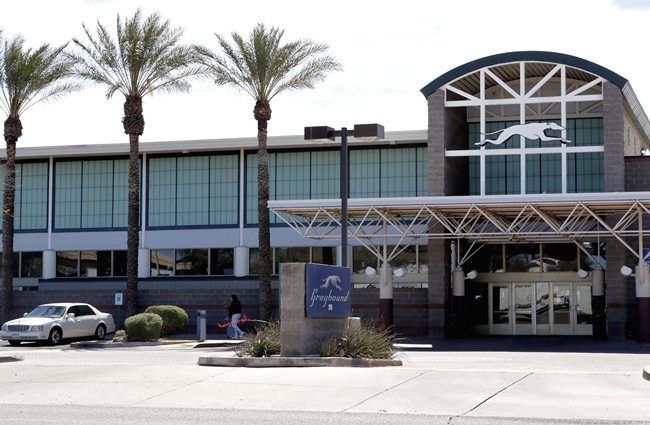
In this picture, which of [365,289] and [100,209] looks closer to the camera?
[365,289]

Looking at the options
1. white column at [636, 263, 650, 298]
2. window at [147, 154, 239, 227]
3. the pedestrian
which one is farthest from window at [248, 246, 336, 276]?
white column at [636, 263, 650, 298]

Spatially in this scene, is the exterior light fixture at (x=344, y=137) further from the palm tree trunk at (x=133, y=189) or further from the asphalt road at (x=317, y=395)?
the palm tree trunk at (x=133, y=189)

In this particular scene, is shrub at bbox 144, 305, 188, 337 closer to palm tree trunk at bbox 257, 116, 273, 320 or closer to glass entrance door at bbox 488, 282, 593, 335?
palm tree trunk at bbox 257, 116, 273, 320

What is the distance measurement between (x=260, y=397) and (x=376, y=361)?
5331 millimetres

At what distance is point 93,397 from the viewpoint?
680 inches

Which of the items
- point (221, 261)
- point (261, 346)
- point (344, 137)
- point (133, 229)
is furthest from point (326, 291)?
point (221, 261)

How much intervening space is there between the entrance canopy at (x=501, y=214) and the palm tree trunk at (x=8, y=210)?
11.9m

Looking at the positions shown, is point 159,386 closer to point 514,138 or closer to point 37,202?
point 514,138

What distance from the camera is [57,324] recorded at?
35781 mm

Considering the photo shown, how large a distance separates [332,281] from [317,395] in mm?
6342

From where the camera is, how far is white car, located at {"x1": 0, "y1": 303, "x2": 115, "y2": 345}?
35.1 meters

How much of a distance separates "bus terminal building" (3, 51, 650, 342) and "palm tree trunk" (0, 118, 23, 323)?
40.7 inches

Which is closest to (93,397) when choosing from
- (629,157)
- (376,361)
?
(376,361)

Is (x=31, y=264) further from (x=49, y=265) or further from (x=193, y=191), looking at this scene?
(x=193, y=191)
